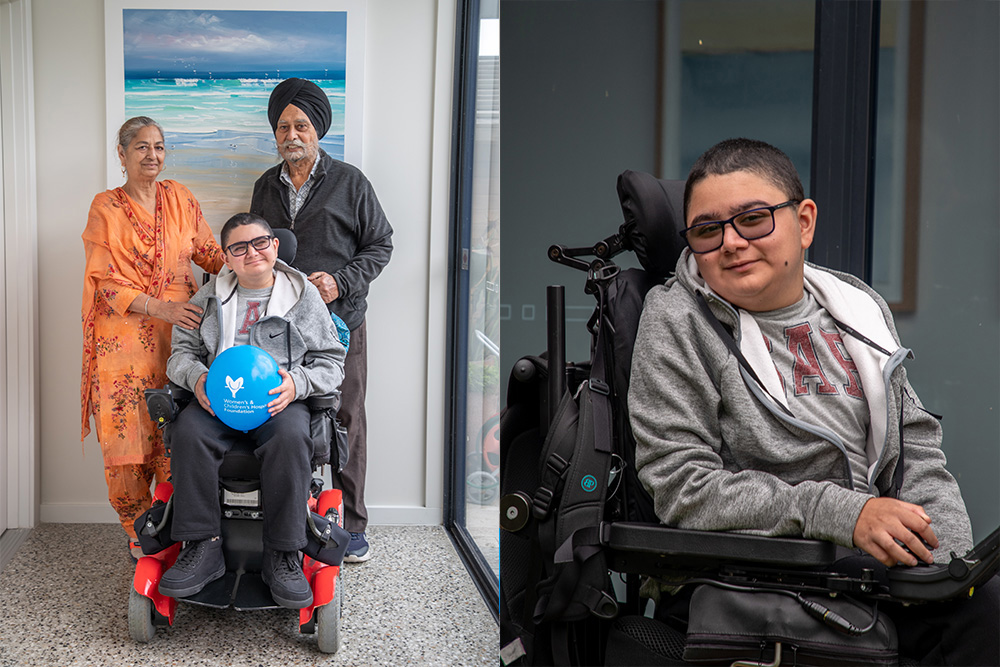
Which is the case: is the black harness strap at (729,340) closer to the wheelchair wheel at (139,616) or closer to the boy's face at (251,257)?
the boy's face at (251,257)

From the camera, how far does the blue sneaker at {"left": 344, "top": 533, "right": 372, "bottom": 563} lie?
286 centimetres

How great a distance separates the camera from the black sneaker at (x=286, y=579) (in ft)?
7.02

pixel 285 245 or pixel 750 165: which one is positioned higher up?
pixel 750 165

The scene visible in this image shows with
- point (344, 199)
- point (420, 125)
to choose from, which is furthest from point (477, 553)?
point (420, 125)

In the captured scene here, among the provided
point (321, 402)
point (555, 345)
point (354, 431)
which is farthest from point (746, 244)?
A: point (354, 431)

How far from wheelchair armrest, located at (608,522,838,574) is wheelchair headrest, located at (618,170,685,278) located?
1.74 feet

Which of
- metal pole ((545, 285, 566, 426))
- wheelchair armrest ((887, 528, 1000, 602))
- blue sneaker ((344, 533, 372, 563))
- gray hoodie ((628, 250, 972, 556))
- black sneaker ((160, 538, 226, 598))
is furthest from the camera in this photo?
blue sneaker ((344, 533, 372, 563))

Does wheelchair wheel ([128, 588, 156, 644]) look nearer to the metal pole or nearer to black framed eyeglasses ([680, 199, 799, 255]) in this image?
the metal pole

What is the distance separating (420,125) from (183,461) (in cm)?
167

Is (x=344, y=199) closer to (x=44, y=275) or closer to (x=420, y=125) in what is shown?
(x=420, y=125)

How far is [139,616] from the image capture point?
216cm

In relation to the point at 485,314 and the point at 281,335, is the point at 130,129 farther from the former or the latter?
the point at 485,314

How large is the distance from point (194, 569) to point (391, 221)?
159 centimetres

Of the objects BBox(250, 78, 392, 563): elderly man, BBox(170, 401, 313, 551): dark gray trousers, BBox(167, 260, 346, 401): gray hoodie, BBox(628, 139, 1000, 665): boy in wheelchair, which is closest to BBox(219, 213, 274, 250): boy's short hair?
BBox(167, 260, 346, 401): gray hoodie
